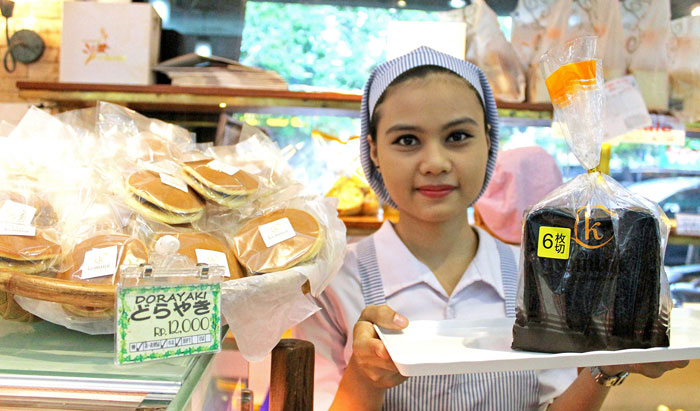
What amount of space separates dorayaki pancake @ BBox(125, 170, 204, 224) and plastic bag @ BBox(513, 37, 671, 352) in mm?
560

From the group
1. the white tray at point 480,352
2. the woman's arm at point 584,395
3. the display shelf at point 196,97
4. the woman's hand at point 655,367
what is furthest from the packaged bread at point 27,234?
the display shelf at point 196,97

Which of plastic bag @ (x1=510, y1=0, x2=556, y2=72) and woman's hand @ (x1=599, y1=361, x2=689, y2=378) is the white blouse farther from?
plastic bag @ (x1=510, y1=0, x2=556, y2=72)

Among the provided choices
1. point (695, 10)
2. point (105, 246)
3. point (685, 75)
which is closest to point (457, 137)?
point (105, 246)

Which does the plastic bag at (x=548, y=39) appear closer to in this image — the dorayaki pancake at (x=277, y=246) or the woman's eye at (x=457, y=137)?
the woman's eye at (x=457, y=137)

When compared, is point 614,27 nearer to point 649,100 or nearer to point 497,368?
point 649,100

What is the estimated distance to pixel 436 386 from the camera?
3.74 ft

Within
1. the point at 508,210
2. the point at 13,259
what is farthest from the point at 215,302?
the point at 508,210

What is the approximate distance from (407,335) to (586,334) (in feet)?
0.84

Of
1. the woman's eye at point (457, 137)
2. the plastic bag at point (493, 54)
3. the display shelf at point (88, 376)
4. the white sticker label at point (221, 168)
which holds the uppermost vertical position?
the plastic bag at point (493, 54)

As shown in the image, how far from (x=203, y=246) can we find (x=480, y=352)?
0.45m

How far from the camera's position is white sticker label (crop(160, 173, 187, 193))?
3.10 feet

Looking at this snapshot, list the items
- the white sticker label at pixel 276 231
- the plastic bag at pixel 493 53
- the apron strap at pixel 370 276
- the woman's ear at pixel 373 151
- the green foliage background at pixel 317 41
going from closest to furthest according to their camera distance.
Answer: the white sticker label at pixel 276 231 → the apron strap at pixel 370 276 → the woman's ear at pixel 373 151 → the plastic bag at pixel 493 53 → the green foliage background at pixel 317 41

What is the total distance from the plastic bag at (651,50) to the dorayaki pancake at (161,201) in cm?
213

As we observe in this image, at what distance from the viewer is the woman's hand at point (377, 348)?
0.77m
